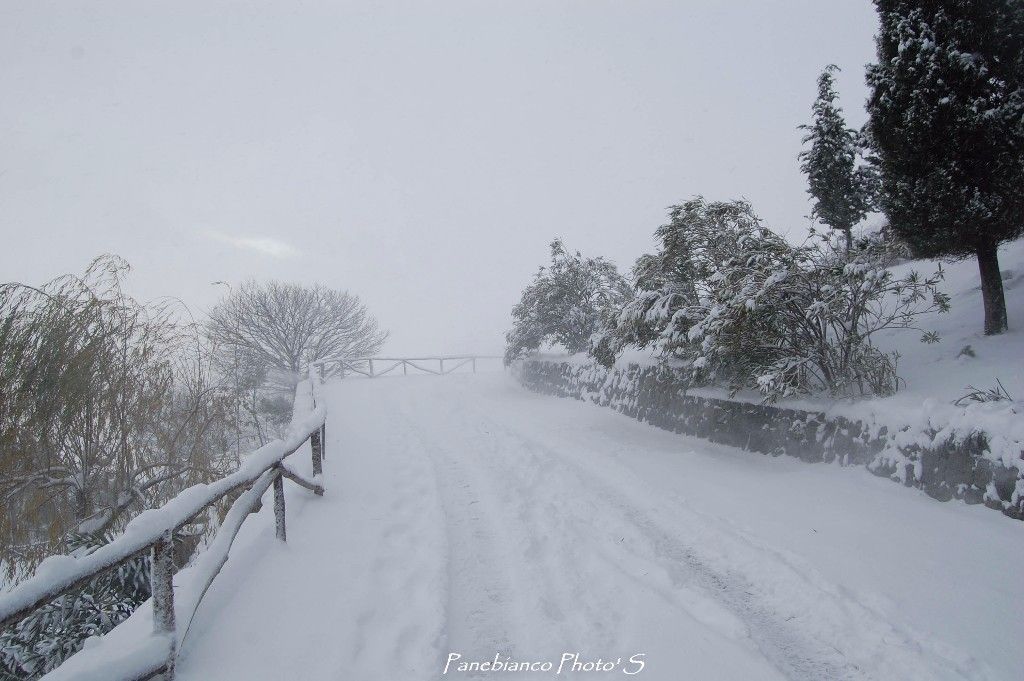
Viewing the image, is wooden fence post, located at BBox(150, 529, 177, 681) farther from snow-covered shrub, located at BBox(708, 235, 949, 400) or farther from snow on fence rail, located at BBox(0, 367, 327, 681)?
snow-covered shrub, located at BBox(708, 235, 949, 400)

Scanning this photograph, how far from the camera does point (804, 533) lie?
470 cm

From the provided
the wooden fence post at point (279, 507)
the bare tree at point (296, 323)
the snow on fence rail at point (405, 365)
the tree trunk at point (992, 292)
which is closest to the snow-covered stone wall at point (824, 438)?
the tree trunk at point (992, 292)

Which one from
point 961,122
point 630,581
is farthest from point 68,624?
point 961,122

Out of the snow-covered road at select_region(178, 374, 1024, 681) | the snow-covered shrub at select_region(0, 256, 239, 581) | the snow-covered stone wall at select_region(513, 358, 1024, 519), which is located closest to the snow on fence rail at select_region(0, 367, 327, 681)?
the snow-covered road at select_region(178, 374, 1024, 681)

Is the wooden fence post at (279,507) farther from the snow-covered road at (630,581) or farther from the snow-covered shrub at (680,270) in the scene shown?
the snow-covered shrub at (680,270)

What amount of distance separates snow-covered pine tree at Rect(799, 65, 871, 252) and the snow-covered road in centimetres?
1103

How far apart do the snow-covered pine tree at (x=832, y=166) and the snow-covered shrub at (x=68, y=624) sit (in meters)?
16.5

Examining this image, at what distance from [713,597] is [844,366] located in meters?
4.54

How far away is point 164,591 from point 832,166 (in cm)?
1708

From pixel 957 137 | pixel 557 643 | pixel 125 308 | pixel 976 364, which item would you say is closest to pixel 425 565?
pixel 557 643

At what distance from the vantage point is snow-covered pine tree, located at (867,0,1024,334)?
703cm

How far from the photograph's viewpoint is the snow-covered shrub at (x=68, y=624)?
4391mm

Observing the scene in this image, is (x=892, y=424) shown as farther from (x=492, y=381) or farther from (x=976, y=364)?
(x=492, y=381)

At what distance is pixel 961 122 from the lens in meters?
7.10
